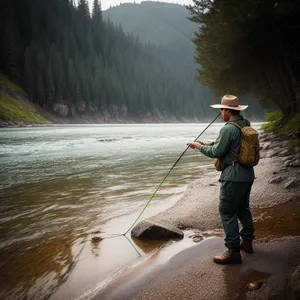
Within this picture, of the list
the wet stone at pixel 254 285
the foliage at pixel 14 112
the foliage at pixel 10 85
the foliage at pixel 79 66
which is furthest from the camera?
the foliage at pixel 79 66

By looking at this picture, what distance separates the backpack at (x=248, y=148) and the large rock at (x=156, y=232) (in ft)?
7.02

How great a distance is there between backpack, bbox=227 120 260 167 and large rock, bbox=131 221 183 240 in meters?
2.14

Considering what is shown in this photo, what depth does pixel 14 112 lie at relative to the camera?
70.2 meters

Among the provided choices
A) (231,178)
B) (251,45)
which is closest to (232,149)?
(231,178)

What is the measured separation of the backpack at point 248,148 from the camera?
3.72 m

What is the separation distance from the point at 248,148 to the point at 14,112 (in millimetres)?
76115

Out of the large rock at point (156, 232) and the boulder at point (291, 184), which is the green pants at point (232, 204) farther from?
the boulder at point (291, 184)

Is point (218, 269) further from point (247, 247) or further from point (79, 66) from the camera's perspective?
point (79, 66)

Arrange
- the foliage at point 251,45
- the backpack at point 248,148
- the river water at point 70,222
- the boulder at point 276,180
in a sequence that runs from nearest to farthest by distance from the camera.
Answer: the backpack at point 248,148
the river water at point 70,222
the boulder at point 276,180
the foliage at point 251,45

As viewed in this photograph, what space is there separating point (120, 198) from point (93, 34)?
18584 cm

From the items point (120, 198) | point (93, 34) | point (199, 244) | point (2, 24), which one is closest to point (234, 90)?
point (120, 198)

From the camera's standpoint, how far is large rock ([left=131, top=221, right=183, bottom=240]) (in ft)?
17.0

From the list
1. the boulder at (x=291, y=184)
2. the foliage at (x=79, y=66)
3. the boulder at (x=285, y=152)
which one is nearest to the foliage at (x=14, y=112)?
the foliage at (x=79, y=66)

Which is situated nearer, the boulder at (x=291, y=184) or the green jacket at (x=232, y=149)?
the green jacket at (x=232, y=149)
